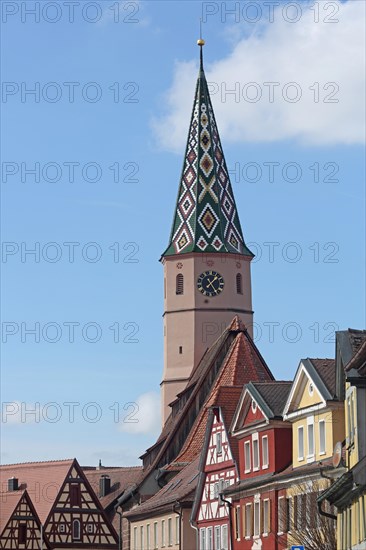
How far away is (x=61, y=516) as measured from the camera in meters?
84.3

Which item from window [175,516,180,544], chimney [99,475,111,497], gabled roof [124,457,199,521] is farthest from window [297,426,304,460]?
chimney [99,475,111,497]

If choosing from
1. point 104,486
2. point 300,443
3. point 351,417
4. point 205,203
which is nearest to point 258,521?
point 300,443

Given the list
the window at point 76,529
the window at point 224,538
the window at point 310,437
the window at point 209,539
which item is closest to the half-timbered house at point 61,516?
the window at point 76,529

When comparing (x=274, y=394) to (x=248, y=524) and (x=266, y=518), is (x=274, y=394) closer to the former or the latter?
(x=266, y=518)

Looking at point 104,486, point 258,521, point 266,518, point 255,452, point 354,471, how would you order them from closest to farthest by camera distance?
point 354,471, point 266,518, point 258,521, point 255,452, point 104,486

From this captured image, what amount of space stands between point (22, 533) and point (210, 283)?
57.9ft

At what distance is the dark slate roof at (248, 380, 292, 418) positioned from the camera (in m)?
45.9

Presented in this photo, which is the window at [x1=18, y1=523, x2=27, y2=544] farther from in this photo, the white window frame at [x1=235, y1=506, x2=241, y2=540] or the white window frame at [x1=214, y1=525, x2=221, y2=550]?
the white window frame at [x1=235, y1=506, x2=241, y2=540]

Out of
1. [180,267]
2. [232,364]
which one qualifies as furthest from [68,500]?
[232,364]

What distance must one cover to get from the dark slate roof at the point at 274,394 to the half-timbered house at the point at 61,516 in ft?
121

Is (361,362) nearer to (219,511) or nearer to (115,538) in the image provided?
(219,511)

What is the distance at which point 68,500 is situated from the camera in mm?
85000

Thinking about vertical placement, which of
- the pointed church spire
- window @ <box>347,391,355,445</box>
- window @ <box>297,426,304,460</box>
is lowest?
window @ <box>297,426,304,460</box>

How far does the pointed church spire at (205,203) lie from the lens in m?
88.6
